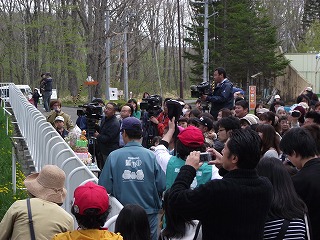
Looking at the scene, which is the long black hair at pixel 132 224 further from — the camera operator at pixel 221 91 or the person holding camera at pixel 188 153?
the camera operator at pixel 221 91

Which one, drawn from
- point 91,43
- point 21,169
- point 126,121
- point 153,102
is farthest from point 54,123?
point 91,43

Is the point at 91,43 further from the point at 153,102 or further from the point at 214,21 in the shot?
the point at 153,102

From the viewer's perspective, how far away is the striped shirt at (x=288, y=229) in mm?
4648

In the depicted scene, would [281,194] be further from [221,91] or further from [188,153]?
[221,91]

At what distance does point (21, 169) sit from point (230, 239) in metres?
8.96

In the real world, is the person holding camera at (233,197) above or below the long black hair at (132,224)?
above

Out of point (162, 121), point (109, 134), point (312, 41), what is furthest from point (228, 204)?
point (312, 41)

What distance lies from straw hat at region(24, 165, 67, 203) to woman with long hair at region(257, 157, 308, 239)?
1.59 m

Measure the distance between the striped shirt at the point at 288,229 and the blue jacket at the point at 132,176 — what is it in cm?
219

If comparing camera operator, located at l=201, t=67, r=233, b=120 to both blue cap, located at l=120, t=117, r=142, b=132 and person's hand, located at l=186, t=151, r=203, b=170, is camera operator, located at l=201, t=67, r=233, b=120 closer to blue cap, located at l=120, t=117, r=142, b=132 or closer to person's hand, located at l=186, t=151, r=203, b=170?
blue cap, located at l=120, t=117, r=142, b=132

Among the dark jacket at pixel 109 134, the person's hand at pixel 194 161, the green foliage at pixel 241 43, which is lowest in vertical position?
the dark jacket at pixel 109 134

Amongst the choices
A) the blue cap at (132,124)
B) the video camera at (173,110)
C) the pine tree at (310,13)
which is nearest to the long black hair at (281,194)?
the blue cap at (132,124)

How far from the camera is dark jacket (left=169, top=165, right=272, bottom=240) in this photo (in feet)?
14.0

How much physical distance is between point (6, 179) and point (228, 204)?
744 centimetres
